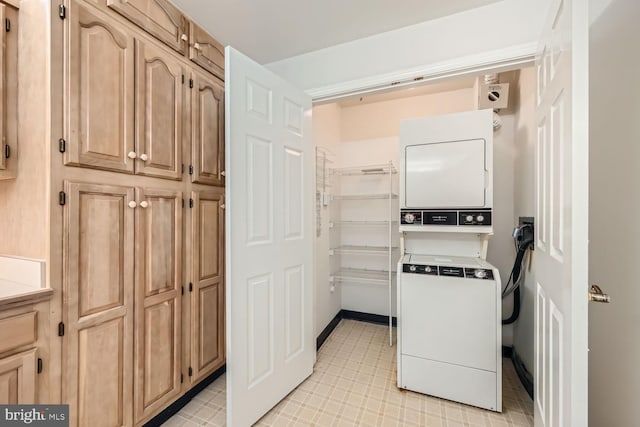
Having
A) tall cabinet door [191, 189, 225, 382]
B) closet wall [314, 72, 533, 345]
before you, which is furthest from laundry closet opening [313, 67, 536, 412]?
tall cabinet door [191, 189, 225, 382]

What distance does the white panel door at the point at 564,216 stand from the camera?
80 centimetres

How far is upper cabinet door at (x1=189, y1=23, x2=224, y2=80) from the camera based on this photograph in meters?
1.71

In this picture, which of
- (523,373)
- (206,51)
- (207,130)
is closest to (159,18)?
(206,51)

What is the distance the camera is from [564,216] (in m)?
0.90

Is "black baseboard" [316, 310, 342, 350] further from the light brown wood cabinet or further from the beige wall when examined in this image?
the light brown wood cabinet

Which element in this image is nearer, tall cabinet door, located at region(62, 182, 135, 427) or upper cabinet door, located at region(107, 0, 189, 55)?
tall cabinet door, located at region(62, 182, 135, 427)

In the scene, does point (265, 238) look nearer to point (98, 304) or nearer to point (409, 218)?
point (98, 304)

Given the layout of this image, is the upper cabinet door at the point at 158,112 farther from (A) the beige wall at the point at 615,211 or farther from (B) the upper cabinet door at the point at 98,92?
(A) the beige wall at the point at 615,211

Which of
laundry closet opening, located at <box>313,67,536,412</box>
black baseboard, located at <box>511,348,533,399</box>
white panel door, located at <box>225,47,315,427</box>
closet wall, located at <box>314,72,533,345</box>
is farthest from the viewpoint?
closet wall, located at <box>314,72,533,345</box>

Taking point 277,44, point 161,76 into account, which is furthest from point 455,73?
point 161,76

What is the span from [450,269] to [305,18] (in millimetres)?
1834

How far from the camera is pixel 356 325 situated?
301 centimetres
